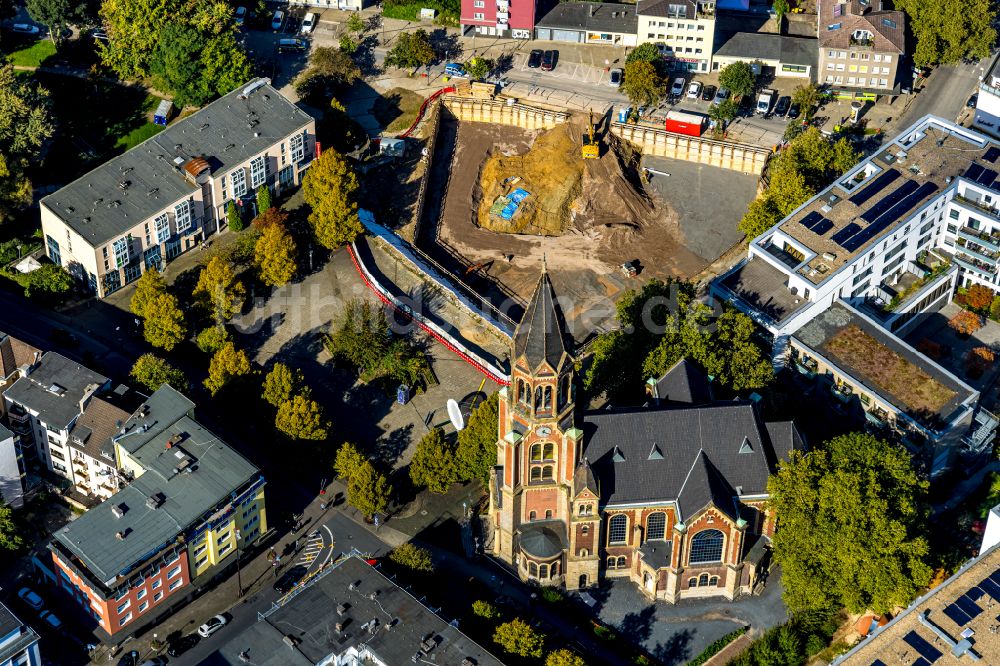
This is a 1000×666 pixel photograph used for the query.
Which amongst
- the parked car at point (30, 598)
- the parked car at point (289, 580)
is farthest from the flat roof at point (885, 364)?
the parked car at point (30, 598)

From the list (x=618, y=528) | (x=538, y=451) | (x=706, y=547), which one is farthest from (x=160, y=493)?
(x=706, y=547)

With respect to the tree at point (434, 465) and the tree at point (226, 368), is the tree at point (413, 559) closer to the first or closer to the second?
the tree at point (434, 465)

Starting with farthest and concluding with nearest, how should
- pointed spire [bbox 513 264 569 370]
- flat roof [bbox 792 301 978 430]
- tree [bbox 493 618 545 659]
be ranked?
flat roof [bbox 792 301 978 430], tree [bbox 493 618 545 659], pointed spire [bbox 513 264 569 370]

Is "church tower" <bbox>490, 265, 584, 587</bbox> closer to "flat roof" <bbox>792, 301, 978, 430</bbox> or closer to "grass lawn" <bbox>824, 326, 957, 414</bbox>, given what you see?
"flat roof" <bbox>792, 301, 978, 430</bbox>

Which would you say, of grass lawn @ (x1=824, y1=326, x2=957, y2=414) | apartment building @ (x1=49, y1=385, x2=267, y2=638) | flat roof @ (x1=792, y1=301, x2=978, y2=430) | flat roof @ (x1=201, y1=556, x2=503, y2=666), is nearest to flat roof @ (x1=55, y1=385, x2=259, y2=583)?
apartment building @ (x1=49, y1=385, x2=267, y2=638)

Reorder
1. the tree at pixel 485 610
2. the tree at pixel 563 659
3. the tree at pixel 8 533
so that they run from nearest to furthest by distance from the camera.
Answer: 1. the tree at pixel 563 659
2. the tree at pixel 485 610
3. the tree at pixel 8 533

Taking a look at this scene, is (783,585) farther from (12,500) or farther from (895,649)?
(12,500)

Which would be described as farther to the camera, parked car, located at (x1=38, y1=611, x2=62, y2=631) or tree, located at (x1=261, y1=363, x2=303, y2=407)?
tree, located at (x1=261, y1=363, x2=303, y2=407)
